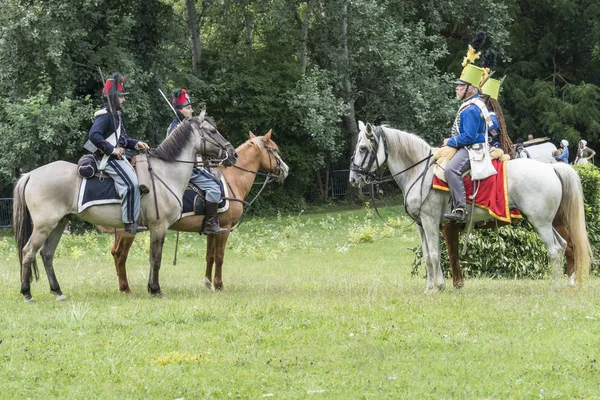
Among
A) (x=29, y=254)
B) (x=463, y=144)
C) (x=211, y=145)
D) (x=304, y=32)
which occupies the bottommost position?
(x=29, y=254)

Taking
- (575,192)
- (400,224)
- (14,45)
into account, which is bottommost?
(400,224)

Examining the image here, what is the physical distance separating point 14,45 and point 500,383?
24.2 meters

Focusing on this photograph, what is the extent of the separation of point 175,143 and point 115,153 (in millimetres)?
1170

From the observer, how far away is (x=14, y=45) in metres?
28.3

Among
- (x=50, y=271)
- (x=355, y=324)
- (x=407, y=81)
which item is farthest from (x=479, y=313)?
(x=407, y=81)

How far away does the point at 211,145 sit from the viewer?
13.4 meters

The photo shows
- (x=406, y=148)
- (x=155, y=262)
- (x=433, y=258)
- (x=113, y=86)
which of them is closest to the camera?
(x=113, y=86)

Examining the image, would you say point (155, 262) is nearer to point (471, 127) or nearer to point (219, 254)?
point (219, 254)

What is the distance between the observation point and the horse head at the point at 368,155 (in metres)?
13.0

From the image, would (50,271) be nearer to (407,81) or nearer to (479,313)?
(479,313)

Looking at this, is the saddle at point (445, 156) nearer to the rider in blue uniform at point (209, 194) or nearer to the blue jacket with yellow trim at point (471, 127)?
the blue jacket with yellow trim at point (471, 127)

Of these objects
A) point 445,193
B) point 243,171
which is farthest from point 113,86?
point 445,193

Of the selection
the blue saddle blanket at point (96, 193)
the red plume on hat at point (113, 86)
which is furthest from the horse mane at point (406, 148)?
the blue saddle blanket at point (96, 193)

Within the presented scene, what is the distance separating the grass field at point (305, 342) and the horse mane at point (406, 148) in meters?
1.95
